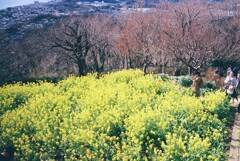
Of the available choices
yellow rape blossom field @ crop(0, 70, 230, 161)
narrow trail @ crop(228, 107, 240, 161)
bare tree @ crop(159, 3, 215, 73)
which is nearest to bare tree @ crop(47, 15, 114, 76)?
bare tree @ crop(159, 3, 215, 73)

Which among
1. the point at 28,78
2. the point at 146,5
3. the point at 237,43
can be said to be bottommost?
the point at 28,78

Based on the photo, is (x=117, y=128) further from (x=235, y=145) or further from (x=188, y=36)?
(x=188, y=36)

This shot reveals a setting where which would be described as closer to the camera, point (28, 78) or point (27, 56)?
point (28, 78)

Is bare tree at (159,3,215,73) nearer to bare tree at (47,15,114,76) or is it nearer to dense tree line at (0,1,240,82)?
dense tree line at (0,1,240,82)

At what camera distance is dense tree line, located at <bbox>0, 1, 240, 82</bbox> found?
31570mm

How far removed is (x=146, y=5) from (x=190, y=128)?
4442 centimetres

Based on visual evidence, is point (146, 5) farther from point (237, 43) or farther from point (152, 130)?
point (152, 130)

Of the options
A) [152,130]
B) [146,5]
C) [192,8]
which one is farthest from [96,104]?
[146,5]

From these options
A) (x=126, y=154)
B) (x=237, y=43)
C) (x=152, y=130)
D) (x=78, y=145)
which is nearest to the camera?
(x=126, y=154)

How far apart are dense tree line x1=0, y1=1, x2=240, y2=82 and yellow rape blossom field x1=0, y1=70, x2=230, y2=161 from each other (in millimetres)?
13914

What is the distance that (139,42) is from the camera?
35.8 m

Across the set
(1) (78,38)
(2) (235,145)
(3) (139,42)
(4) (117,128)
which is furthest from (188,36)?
(4) (117,128)

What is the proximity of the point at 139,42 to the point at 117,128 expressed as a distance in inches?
948

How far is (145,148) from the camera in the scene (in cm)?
1187
